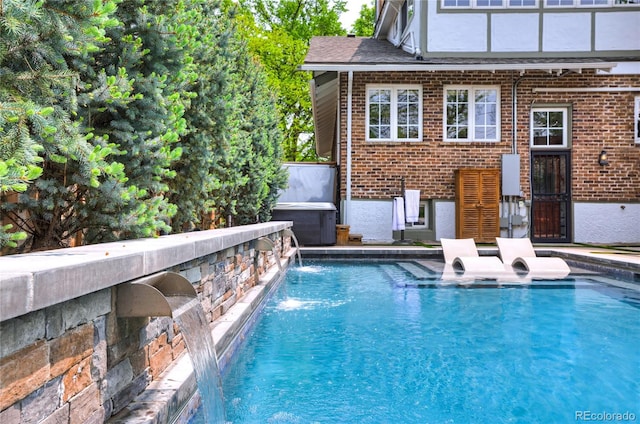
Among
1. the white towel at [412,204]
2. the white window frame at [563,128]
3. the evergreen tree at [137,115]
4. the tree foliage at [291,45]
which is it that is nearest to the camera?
the evergreen tree at [137,115]

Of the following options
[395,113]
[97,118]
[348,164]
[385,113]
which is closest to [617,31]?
[395,113]

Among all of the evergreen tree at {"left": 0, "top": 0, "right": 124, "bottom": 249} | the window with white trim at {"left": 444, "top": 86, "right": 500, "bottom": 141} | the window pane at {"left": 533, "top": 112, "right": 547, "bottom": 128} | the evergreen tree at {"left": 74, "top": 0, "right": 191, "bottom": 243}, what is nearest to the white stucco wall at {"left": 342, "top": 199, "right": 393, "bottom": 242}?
the window with white trim at {"left": 444, "top": 86, "right": 500, "bottom": 141}

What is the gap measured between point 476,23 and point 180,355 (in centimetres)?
1275

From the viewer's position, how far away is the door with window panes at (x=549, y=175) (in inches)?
545

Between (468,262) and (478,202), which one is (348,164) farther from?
(468,262)

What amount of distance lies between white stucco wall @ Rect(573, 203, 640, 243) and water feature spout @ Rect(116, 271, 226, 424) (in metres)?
13.0

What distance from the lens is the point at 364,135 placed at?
44.1 ft

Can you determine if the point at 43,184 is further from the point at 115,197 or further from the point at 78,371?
the point at 78,371

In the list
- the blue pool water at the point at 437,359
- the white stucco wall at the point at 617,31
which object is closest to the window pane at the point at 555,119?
the white stucco wall at the point at 617,31

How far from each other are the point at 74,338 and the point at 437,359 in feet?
10.5

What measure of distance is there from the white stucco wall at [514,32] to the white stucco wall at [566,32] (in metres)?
0.28

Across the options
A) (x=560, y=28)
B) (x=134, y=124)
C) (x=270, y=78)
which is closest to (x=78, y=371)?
(x=134, y=124)

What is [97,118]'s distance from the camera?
11.3ft

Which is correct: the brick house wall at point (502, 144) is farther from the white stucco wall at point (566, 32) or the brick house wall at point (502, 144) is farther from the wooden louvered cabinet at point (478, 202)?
the white stucco wall at point (566, 32)
